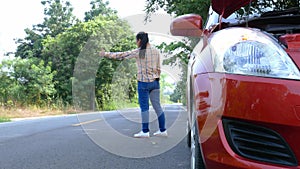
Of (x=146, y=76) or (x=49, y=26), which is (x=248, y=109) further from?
(x=49, y=26)

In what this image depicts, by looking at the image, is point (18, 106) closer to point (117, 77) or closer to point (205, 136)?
point (117, 77)

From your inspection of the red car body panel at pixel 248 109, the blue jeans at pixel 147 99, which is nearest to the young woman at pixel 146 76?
the blue jeans at pixel 147 99

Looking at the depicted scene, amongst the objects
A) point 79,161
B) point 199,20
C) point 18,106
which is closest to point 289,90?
point 199,20

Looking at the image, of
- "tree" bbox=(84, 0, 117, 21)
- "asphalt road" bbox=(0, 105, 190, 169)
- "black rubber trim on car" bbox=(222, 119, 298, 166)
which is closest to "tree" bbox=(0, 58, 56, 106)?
"tree" bbox=(84, 0, 117, 21)

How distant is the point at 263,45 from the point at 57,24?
50.1 metres

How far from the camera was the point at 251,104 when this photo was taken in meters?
1.66

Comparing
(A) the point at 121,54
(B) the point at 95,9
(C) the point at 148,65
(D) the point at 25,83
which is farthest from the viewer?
(B) the point at 95,9

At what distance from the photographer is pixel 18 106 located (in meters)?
21.2

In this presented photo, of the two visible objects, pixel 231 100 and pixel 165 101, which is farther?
pixel 165 101

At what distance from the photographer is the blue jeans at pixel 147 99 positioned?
214 inches

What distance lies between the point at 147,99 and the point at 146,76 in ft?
1.13

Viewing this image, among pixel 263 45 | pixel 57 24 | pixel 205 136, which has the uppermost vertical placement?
pixel 57 24

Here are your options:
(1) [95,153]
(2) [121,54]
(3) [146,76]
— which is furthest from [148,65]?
(1) [95,153]

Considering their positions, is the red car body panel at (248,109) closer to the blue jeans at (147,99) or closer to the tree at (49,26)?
the blue jeans at (147,99)
